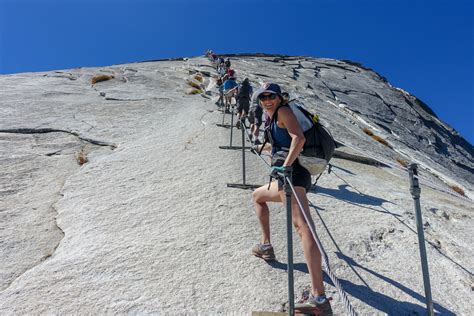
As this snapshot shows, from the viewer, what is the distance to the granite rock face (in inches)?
179

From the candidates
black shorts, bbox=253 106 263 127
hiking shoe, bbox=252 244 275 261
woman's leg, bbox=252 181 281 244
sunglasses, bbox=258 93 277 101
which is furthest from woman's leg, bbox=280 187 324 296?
black shorts, bbox=253 106 263 127

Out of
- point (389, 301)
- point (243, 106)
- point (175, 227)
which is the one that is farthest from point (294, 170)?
point (243, 106)

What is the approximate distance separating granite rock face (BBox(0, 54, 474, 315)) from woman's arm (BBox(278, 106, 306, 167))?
5.47 ft

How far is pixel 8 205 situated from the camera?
22.9 ft

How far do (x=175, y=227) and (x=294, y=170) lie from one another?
2.64 meters

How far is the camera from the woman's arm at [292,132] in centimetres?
409

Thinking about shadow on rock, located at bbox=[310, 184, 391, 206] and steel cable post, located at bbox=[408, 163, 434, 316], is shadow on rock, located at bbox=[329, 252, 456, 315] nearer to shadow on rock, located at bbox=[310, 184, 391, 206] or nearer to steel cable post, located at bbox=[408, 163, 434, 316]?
steel cable post, located at bbox=[408, 163, 434, 316]

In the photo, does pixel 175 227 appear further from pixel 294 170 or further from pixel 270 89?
pixel 270 89

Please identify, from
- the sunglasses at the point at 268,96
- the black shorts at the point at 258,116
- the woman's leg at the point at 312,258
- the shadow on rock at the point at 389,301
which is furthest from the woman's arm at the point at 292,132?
the black shorts at the point at 258,116

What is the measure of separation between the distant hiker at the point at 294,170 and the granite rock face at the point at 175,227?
0.62m

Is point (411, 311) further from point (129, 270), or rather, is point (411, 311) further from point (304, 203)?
point (129, 270)

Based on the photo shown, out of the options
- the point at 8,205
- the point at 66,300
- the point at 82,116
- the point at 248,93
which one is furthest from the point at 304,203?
the point at 82,116

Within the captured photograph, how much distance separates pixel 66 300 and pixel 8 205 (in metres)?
3.49

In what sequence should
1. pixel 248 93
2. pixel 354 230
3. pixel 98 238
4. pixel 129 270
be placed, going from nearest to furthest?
1. pixel 129 270
2. pixel 98 238
3. pixel 354 230
4. pixel 248 93
